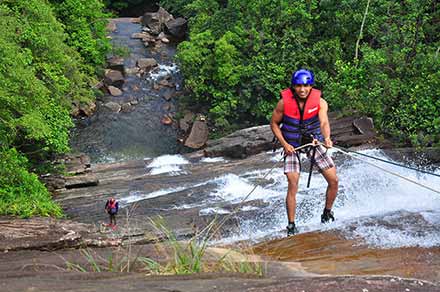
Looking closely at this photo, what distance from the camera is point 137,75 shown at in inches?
1096

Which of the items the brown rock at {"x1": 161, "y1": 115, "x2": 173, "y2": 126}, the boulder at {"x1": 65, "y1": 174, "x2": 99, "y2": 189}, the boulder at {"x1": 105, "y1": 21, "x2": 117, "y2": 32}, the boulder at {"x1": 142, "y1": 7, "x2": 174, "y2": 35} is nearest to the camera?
the boulder at {"x1": 65, "y1": 174, "x2": 99, "y2": 189}

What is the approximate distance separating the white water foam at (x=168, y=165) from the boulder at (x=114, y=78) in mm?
9172

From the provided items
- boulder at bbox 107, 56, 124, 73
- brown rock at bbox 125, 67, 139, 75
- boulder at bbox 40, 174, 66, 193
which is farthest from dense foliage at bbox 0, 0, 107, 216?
brown rock at bbox 125, 67, 139, 75

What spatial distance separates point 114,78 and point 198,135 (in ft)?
21.7

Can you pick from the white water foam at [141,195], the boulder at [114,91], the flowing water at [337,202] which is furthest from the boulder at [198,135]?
the white water foam at [141,195]

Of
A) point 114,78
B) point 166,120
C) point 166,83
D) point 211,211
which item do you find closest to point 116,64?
point 114,78

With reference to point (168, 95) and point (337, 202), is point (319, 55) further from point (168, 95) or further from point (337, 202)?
point (337, 202)

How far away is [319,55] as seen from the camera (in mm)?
20891

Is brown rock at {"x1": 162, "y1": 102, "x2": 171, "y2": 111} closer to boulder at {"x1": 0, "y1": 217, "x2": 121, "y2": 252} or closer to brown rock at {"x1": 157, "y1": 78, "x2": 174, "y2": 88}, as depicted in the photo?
brown rock at {"x1": 157, "y1": 78, "x2": 174, "y2": 88}

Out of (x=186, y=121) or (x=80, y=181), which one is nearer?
(x=80, y=181)

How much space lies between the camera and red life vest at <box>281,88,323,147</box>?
22.7ft

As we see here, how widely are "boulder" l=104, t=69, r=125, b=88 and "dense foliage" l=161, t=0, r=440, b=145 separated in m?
4.59

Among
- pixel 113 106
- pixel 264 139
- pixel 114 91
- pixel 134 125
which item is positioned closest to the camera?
pixel 264 139

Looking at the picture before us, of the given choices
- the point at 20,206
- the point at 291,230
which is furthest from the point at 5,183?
the point at 291,230
